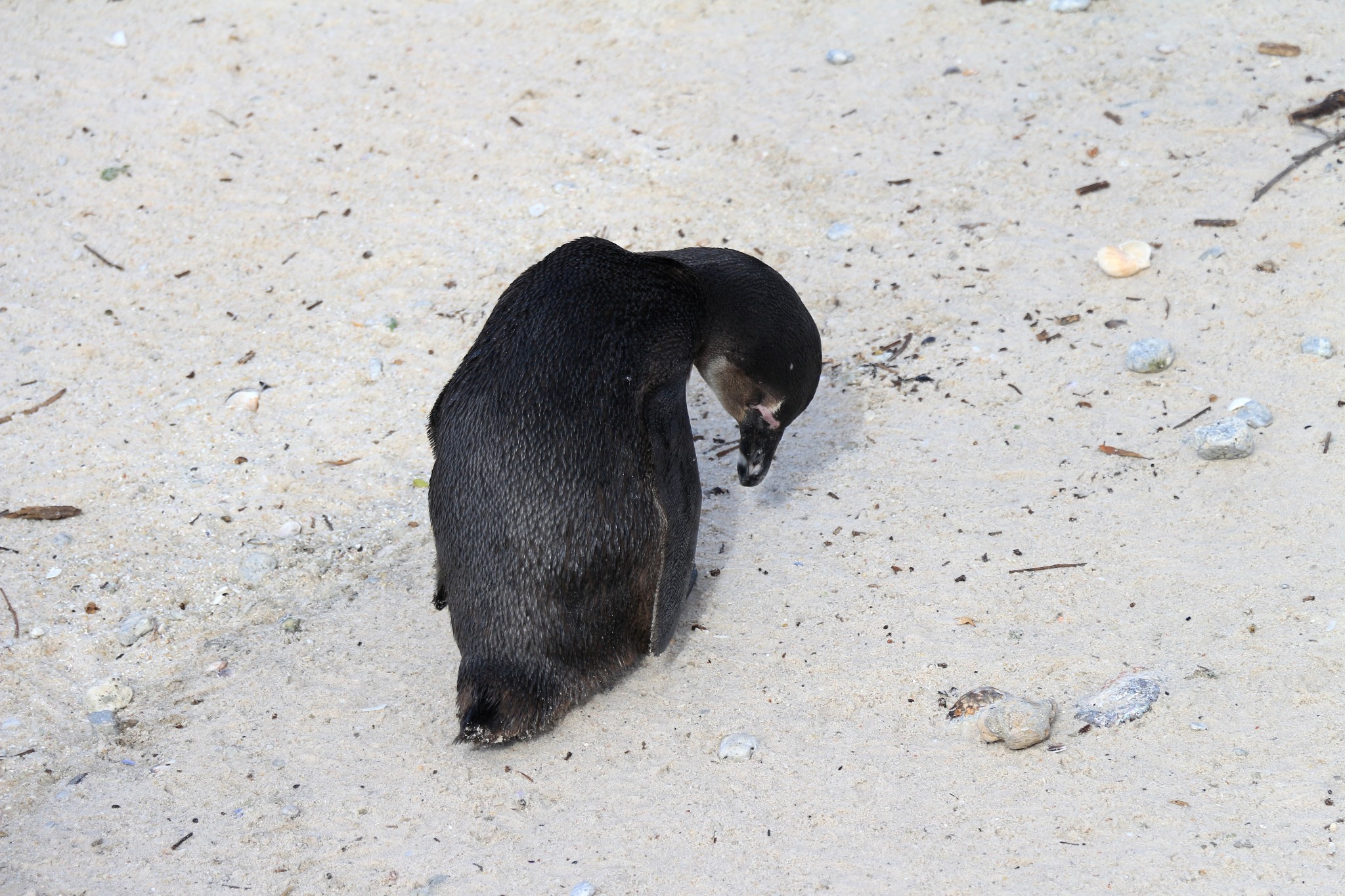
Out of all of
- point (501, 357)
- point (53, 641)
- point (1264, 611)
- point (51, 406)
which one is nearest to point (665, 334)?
point (501, 357)

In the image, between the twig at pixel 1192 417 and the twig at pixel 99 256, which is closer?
the twig at pixel 1192 417

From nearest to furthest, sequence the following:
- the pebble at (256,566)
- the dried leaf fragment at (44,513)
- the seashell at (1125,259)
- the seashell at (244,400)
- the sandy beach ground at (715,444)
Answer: the sandy beach ground at (715,444)
the pebble at (256,566)
the dried leaf fragment at (44,513)
the seashell at (244,400)
the seashell at (1125,259)

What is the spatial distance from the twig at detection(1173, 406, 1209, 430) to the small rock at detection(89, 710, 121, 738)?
11.1 ft

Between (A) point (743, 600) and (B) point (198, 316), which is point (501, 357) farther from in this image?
(B) point (198, 316)

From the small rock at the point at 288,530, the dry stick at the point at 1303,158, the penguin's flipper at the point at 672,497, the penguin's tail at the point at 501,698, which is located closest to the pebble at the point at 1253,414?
the dry stick at the point at 1303,158

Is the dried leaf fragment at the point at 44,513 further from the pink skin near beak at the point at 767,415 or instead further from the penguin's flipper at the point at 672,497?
the pink skin near beak at the point at 767,415

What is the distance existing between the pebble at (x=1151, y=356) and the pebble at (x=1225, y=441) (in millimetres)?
464

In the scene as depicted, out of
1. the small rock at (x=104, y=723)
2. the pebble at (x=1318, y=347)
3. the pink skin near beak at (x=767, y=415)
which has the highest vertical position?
the pink skin near beak at (x=767, y=415)

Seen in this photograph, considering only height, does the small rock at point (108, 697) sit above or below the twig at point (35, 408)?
below

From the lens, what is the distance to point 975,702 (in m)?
2.89

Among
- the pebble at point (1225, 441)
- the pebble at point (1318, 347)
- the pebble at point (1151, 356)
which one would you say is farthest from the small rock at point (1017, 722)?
the pebble at point (1318, 347)

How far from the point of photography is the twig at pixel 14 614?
3.42m

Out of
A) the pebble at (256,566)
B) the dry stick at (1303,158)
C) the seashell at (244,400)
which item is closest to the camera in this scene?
the pebble at (256,566)

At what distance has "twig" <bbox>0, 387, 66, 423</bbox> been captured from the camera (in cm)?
429
